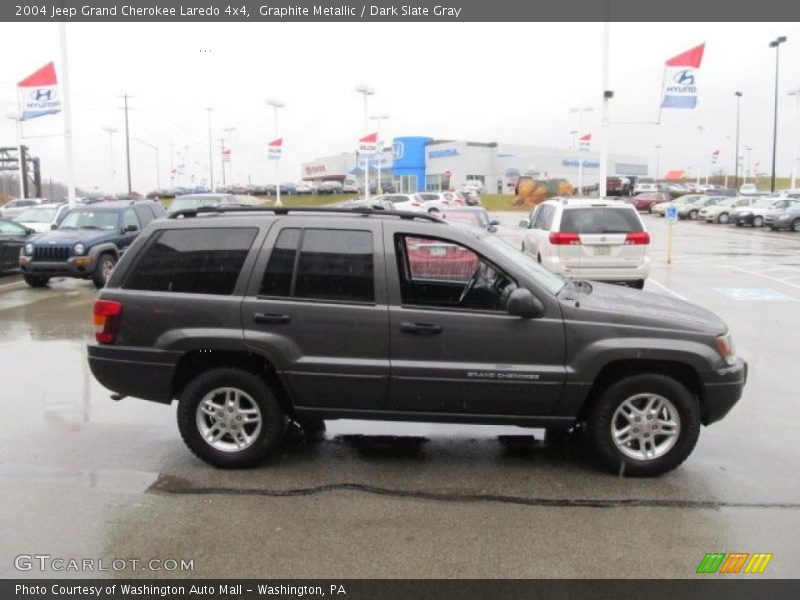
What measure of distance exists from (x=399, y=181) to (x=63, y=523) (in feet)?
290

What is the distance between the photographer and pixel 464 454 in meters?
5.47

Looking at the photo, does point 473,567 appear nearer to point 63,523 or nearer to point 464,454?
point 464,454

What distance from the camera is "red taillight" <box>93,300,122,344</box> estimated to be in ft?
17.1

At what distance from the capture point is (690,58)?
22.2 metres

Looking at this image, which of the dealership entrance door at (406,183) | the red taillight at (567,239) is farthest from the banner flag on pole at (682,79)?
the dealership entrance door at (406,183)

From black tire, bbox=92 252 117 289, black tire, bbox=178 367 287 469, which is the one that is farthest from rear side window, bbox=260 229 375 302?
black tire, bbox=92 252 117 289

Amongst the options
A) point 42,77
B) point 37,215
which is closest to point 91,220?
point 37,215

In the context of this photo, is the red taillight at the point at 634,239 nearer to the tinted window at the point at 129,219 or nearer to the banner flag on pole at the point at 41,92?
the tinted window at the point at 129,219

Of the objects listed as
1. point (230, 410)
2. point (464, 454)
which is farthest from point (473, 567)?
point (230, 410)

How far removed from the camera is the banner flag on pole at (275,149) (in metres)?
41.7

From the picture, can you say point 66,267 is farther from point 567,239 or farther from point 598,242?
point 598,242

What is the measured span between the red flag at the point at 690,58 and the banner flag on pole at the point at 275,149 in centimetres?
2486

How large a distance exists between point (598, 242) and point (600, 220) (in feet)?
1.40

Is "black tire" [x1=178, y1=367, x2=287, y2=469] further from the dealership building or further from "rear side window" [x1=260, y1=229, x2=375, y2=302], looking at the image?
the dealership building
